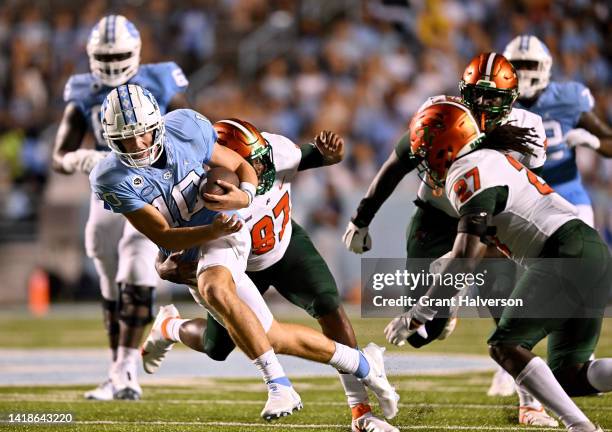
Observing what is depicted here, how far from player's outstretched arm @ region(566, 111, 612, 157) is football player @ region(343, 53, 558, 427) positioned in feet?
3.51

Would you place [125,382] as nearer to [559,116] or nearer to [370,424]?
[370,424]

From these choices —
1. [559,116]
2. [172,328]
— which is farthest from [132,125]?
[559,116]

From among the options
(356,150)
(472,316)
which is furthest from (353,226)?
(356,150)

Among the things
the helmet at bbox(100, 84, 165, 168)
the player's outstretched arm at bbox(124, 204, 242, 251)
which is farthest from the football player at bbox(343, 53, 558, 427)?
the helmet at bbox(100, 84, 165, 168)

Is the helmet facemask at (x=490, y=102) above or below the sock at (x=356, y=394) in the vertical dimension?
above

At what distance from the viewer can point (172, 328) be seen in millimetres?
5492

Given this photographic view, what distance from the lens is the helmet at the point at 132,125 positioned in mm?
4430

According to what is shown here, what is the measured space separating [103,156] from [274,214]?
1.63 metres

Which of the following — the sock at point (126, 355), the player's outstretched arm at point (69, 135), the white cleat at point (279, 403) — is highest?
the player's outstretched arm at point (69, 135)

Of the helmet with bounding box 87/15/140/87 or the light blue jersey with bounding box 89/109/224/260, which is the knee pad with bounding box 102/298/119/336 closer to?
the helmet with bounding box 87/15/140/87

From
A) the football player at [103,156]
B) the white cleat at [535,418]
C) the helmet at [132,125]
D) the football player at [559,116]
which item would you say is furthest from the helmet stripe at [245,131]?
the football player at [559,116]

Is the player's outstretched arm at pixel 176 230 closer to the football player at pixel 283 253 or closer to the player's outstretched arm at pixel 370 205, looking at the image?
the football player at pixel 283 253

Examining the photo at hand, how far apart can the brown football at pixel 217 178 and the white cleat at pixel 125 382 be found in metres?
1.91

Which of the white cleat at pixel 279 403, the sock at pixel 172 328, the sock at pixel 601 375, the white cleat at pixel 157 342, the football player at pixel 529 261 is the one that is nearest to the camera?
the white cleat at pixel 279 403
